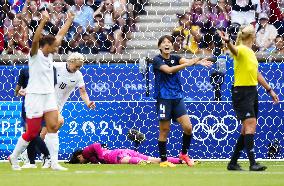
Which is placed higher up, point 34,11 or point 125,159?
point 34,11

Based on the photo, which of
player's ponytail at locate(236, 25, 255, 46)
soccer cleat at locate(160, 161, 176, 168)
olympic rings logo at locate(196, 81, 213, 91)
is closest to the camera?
player's ponytail at locate(236, 25, 255, 46)

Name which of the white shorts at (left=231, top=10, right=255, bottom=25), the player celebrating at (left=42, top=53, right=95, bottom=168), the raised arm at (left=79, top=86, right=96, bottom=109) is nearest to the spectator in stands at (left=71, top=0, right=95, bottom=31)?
the white shorts at (left=231, top=10, right=255, bottom=25)

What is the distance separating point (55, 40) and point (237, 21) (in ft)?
20.8

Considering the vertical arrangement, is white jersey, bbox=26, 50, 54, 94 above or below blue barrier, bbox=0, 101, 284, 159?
above

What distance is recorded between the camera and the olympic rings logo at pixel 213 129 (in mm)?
16938

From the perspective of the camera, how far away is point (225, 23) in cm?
1881

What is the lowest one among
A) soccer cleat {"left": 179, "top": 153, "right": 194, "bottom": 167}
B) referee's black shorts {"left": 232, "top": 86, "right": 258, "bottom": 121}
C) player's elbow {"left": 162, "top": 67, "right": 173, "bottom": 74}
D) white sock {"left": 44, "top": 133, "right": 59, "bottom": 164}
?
soccer cleat {"left": 179, "top": 153, "right": 194, "bottom": 167}

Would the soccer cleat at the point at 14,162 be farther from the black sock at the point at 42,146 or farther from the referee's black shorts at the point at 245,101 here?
the referee's black shorts at the point at 245,101

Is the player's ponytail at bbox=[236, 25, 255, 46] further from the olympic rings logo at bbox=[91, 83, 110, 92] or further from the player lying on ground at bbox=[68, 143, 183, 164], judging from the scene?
the olympic rings logo at bbox=[91, 83, 110, 92]

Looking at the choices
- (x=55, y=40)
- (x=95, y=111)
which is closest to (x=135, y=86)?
(x=95, y=111)

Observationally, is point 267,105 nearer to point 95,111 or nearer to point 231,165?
point 95,111

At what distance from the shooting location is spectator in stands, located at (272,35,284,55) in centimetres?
1833

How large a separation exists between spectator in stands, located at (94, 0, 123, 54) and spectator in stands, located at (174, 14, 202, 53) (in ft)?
3.65

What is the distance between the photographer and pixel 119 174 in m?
12.3
